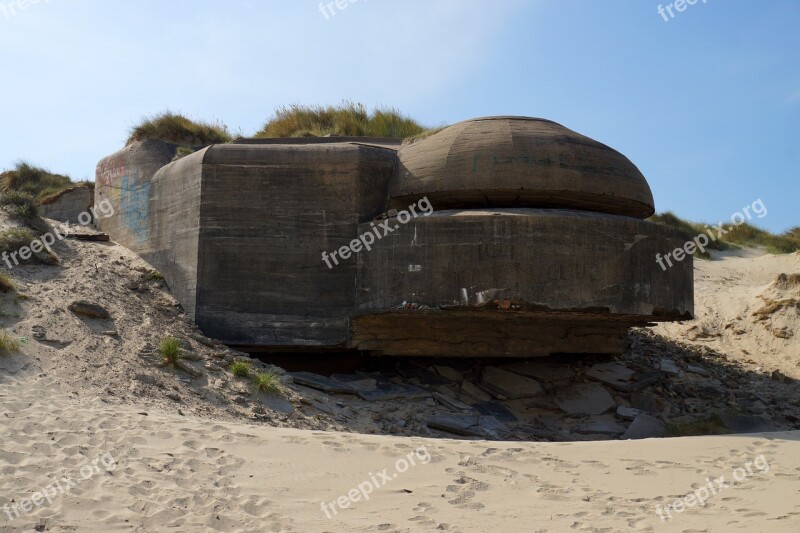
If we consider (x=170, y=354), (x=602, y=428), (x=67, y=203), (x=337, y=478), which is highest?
(x=67, y=203)

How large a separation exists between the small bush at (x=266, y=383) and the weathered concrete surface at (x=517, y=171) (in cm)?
252

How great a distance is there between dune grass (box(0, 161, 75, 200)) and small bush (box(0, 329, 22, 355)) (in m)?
8.56

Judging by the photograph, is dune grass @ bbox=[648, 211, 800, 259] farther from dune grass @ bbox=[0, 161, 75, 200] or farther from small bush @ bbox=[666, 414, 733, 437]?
dune grass @ bbox=[0, 161, 75, 200]

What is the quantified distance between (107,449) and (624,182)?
6.18 metres

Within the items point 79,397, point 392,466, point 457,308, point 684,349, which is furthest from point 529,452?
point 684,349

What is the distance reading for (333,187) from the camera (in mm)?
9227

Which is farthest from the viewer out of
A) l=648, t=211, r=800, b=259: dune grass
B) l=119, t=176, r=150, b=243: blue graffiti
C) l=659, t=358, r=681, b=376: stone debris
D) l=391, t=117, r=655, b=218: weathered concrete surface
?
l=648, t=211, r=800, b=259: dune grass

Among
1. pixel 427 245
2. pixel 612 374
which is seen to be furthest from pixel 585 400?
pixel 427 245

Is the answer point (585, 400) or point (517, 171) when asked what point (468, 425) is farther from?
point (517, 171)

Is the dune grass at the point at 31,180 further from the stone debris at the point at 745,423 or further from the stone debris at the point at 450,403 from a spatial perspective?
the stone debris at the point at 745,423

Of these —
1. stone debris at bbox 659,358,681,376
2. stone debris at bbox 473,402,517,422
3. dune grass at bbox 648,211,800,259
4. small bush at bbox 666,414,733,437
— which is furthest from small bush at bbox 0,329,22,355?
dune grass at bbox 648,211,800,259

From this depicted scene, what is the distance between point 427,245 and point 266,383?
2.19m

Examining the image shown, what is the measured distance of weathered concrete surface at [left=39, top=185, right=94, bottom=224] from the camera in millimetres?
13641

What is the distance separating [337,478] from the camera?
5.49 metres
